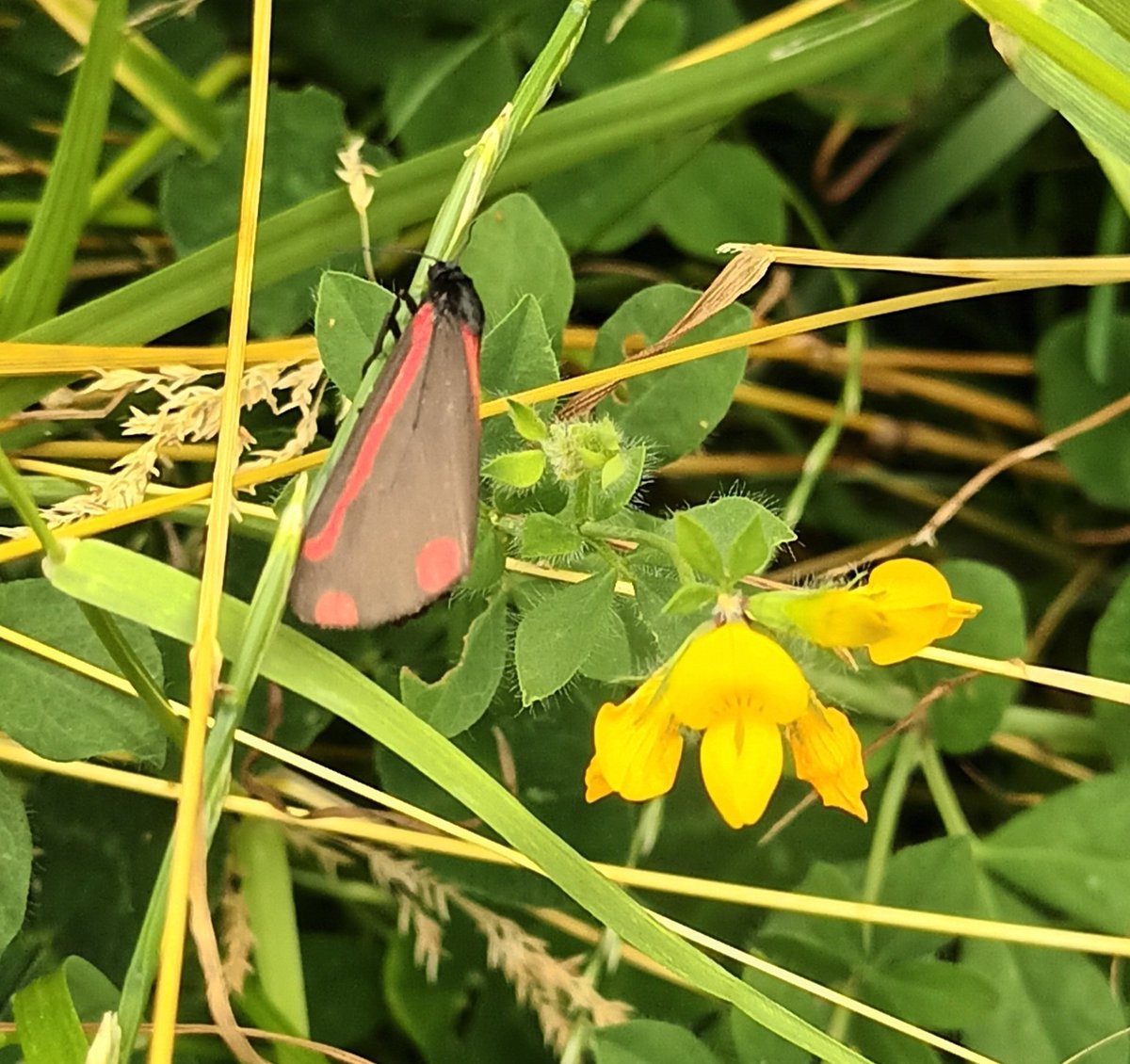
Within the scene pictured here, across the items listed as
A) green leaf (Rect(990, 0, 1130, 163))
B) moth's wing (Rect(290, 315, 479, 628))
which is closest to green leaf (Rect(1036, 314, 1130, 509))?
green leaf (Rect(990, 0, 1130, 163))

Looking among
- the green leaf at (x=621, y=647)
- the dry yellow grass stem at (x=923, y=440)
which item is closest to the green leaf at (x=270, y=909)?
the green leaf at (x=621, y=647)

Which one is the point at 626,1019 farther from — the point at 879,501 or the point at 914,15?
the point at 914,15

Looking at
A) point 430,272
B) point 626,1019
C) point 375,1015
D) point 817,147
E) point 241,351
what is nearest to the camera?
point 430,272

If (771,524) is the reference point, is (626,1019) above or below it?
below

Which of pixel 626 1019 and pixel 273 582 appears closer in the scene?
pixel 273 582

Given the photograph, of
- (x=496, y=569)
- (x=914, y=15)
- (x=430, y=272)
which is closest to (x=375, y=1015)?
(x=496, y=569)

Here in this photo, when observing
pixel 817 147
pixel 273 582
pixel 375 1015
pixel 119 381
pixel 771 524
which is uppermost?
pixel 817 147

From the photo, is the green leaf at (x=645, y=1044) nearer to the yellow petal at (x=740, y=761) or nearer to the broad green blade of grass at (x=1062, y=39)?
the yellow petal at (x=740, y=761)

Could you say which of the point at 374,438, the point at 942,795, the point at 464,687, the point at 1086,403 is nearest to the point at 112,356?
the point at 374,438
